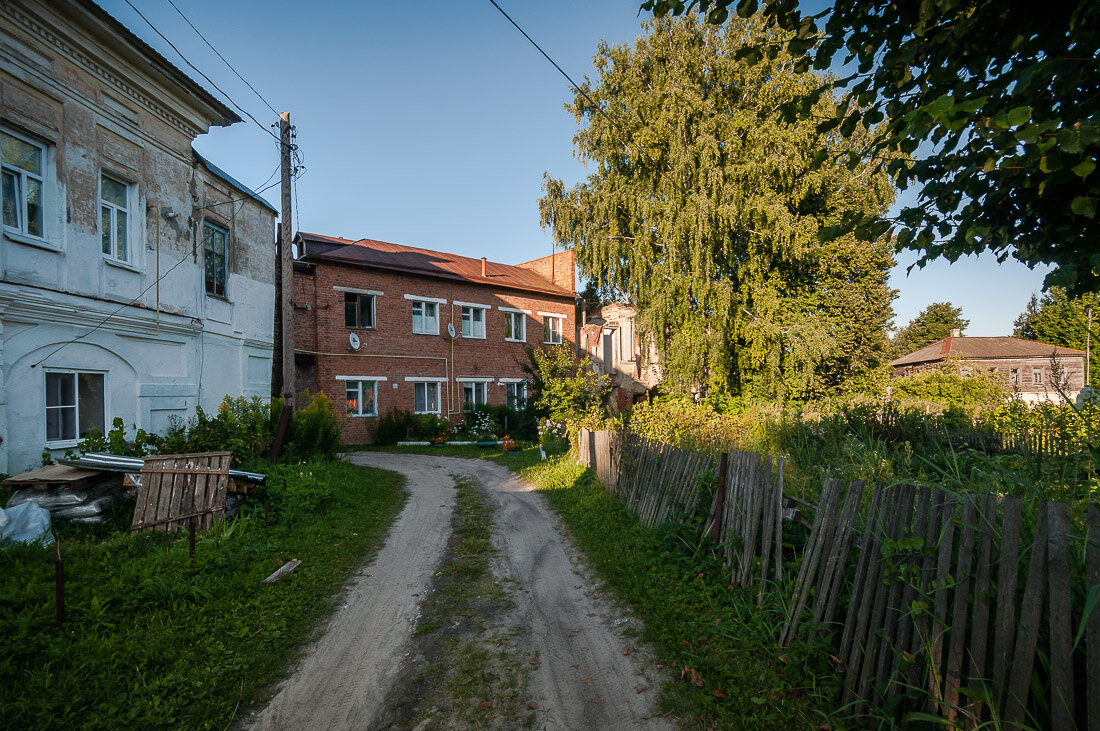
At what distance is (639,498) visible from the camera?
7332mm

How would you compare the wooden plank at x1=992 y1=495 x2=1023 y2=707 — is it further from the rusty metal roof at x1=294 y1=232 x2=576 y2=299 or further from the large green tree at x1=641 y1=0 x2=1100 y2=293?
the rusty metal roof at x1=294 y1=232 x2=576 y2=299

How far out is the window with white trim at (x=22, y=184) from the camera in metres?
7.03

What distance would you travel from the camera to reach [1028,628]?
7.40 feet

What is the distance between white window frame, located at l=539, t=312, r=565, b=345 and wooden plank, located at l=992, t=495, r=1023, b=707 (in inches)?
910

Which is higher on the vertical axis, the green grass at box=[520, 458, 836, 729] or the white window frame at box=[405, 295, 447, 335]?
the white window frame at box=[405, 295, 447, 335]

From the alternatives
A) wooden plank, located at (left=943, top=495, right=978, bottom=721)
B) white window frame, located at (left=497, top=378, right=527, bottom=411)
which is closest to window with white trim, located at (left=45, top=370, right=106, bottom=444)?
wooden plank, located at (left=943, top=495, right=978, bottom=721)

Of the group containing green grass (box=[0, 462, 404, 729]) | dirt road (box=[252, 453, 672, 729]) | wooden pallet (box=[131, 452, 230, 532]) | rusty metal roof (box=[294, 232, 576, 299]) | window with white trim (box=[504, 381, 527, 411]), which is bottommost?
dirt road (box=[252, 453, 672, 729])

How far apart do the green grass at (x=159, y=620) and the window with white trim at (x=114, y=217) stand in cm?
481

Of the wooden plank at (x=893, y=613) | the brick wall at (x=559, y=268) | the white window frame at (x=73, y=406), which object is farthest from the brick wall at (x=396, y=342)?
the wooden plank at (x=893, y=613)

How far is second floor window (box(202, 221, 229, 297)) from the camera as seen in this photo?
1104 centimetres

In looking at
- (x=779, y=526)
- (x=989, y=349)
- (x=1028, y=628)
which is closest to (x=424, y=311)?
(x=779, y=526)

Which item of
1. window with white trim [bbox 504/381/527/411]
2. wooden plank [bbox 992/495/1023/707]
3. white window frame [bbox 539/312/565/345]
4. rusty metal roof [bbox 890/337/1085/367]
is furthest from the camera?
rusty metal roof [bbox 890/337/1085/367]

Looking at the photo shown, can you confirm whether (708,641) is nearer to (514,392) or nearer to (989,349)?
(514,392)

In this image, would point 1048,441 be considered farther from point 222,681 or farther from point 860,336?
point 860,336
